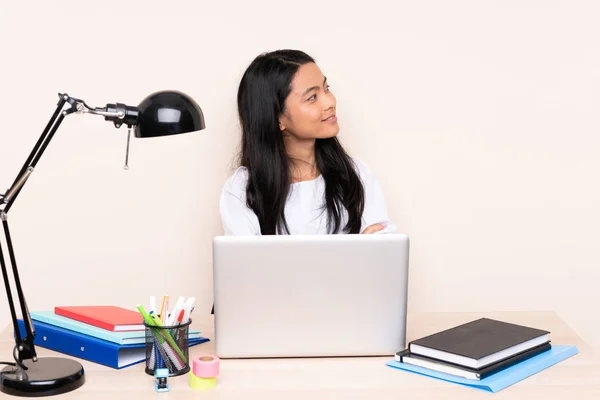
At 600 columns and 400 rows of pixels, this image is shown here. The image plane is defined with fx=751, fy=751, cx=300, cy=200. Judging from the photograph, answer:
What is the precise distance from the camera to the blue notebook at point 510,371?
4.64 ft

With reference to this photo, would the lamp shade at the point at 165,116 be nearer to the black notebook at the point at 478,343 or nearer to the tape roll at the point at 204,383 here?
the tape roll at the point at 204,383

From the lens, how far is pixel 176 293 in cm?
283

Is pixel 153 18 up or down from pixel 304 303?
up

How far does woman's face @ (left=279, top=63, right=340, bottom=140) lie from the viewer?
2432 mm

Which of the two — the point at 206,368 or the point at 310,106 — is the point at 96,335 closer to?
the point at 206,368

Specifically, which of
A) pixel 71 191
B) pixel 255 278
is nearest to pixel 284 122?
pixel 71 191

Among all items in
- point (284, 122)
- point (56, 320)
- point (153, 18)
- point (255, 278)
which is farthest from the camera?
point (153, 18)

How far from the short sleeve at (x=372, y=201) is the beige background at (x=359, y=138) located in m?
0.17

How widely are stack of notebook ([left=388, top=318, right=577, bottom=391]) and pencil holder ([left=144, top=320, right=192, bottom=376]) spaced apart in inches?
16.7

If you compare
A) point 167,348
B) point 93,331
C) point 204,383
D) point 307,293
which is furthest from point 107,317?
point 307,293

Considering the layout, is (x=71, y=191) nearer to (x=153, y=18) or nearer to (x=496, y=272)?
(x=153, y=18)

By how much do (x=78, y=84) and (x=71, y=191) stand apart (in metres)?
0.39

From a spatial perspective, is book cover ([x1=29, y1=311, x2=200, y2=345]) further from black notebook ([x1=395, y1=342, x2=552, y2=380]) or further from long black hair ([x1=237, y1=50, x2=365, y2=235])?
long black hair ([x1=237, y1=50, x2=365, y2=235])

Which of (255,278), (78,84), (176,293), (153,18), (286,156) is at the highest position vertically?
(153,18)
